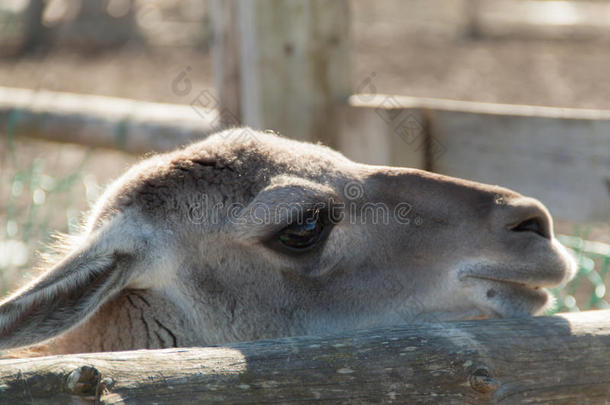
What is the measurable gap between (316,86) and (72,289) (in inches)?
83.9

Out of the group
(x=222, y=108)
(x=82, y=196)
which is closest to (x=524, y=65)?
(x=82, y=196)

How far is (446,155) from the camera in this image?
384 centimetres

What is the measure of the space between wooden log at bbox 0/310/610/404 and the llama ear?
1.73 feet

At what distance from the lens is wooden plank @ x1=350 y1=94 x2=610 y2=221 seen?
349 centimetres

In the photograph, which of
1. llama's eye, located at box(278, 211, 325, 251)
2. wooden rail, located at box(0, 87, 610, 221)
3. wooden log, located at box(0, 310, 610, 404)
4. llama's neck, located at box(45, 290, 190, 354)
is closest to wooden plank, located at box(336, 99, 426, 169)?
wooden rail, located at box(0, 87, 610, 221)

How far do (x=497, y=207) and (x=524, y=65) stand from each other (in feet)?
36.4

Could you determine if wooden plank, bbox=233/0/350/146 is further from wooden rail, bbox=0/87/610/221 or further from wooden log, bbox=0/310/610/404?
wooden log, bbox=0/310/610/404

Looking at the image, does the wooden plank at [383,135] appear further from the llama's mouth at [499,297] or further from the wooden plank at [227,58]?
the llama's mouth at [499,297]

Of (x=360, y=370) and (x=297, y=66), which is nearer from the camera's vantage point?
(x=360, y=370)

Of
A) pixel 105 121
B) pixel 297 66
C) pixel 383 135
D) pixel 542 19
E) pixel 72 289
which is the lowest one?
pixel 72 289

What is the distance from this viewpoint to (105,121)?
15.6ft

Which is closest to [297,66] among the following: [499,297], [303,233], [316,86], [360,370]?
[316,86]

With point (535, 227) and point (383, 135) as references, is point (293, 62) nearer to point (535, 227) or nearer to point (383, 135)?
point (383, 135)

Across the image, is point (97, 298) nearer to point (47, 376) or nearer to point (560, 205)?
point (47, 376)
